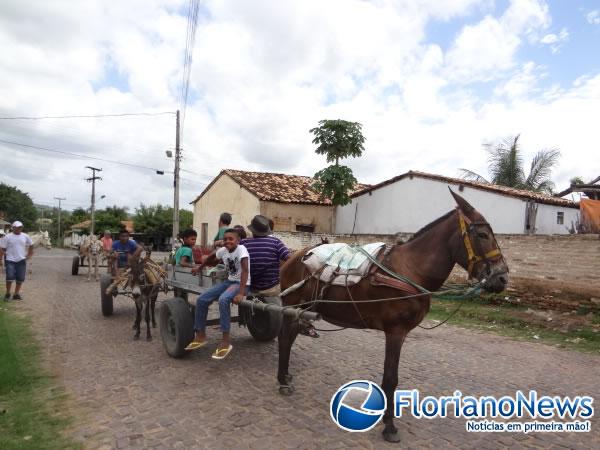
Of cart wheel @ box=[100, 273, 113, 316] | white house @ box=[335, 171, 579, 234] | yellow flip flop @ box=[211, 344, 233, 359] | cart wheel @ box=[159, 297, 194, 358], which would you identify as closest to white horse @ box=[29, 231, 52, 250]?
cart wheel @ box=[100, 273, 113, 316]

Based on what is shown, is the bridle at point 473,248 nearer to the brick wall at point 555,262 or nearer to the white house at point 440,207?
the brick wall at point 555,262

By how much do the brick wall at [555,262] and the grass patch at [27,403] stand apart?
7269 mm

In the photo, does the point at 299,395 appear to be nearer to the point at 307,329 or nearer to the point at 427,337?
the point at 307,329

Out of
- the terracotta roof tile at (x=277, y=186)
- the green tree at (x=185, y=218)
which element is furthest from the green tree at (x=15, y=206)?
the terracotta roof tile at (x=277, y=186)

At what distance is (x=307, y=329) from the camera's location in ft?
17.7

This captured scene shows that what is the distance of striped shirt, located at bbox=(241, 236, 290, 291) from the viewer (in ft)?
18.9

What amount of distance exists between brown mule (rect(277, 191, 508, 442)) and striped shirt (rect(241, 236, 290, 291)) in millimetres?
1221

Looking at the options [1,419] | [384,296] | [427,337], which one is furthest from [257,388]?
[427,337]

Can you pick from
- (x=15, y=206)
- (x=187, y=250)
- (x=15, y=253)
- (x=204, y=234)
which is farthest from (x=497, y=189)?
(x=15, y=206)

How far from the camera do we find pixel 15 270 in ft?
34.6

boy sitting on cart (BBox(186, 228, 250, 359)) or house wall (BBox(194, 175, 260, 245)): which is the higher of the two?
house wall (BBox(194, 175, 260, 245))

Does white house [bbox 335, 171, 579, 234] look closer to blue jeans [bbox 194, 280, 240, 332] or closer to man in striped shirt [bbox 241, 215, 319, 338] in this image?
man in striped shirt [bbox 241, 215, 319, 338]

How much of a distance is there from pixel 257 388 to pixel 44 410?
7.28 feet

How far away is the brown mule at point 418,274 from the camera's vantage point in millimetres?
3986
